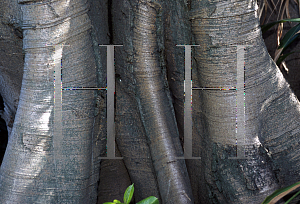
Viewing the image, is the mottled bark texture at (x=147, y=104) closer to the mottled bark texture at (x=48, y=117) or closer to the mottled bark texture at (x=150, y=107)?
the mottled bark texture at (x=150, y=107)

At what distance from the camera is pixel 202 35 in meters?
1.48

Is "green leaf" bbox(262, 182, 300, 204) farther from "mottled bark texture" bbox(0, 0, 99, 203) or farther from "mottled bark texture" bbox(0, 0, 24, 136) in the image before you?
"mottled bark texture" bbox(0, 0, 24, 136)

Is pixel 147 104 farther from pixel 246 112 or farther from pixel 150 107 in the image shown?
pixel 246 112

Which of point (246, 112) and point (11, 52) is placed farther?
point (11, 52)

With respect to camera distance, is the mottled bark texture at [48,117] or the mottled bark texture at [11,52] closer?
the mottled bark texture at [48,117]

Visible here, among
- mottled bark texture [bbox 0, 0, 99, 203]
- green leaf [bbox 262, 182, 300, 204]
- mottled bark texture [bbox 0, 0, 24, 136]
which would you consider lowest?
green leaf [bbox 262, 182, 300, 204]

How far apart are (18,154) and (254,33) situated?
4.22 ft

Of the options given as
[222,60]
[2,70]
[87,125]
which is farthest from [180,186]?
[2,70]

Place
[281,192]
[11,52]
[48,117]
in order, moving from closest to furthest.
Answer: [281,192], [48,117], [11,52]

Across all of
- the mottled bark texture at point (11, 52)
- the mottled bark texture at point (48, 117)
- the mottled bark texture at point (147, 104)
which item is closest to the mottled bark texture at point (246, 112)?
the mottled bark texture at point (147, 104)

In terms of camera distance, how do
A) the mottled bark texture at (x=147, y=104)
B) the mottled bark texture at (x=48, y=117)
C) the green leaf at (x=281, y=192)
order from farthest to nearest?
1. the mottled bark texture at (x=147, y=104)
2. the mottled bark texture at (x=48, y=117)
3. the green leaf at (x=281, y=192)

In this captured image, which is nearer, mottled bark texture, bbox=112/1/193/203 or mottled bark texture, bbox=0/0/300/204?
mottled bark texture, bbox=0/0/300/204

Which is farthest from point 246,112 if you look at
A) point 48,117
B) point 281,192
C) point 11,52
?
point 11,52

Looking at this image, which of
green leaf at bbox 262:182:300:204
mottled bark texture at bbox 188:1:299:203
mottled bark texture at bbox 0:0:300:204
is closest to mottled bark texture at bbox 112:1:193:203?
mottled bark texture at bbox 0:0:300:204
